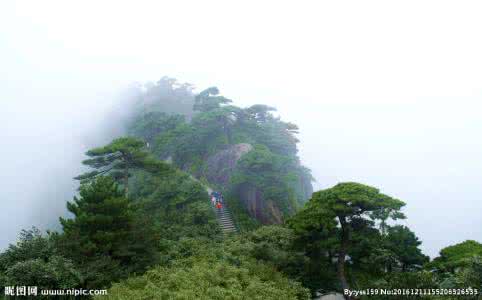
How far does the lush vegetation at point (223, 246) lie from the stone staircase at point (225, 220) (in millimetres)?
743

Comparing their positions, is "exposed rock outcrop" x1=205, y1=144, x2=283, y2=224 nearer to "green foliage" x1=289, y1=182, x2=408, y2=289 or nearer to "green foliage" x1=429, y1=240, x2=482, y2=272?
"green foliage" x1=289, y1=182, x2=408, y2=289

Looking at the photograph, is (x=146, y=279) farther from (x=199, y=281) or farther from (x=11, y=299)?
(x=11, y=299)

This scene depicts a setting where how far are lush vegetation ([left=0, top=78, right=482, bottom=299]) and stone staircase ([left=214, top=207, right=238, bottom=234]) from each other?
2.44 feet

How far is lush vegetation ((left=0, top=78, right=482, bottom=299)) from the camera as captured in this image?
1373cm

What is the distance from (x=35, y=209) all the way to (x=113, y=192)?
1770 inches

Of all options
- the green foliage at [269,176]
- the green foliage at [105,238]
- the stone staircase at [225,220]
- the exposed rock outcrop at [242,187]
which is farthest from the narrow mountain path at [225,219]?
the green foliage at [105,238]

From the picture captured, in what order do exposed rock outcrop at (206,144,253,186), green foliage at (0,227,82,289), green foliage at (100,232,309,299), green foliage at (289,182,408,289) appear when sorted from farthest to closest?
exposed rock outcrop at (206,144,253,186), green foliage at (289,182,408,289), green foliage at (100,232,309,299), green foliage at (0,227,82,289)

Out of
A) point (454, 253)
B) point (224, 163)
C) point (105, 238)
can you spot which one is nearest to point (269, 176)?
point (224, 163)

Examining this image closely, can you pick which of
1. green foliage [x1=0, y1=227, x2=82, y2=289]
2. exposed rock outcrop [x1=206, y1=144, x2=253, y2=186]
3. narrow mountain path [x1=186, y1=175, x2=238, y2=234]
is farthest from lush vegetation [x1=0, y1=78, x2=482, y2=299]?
exposed rock outcrop [x1=206, y1=144, x2=253, y2=186]

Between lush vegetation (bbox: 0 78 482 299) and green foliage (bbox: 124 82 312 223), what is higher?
green foliage (bbox: 124 82 312 223)

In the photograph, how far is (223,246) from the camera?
858 inches

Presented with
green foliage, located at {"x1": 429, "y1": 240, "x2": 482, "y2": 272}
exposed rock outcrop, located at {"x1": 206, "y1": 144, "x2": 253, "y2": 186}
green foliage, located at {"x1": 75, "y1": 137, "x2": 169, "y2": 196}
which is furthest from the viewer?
→ exposed rock outcrop, located at {"x1": 206, "y1": 144, "x2": 253, "y2": 186}

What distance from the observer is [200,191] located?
28.0m

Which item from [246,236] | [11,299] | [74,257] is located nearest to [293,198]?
[246,236]
